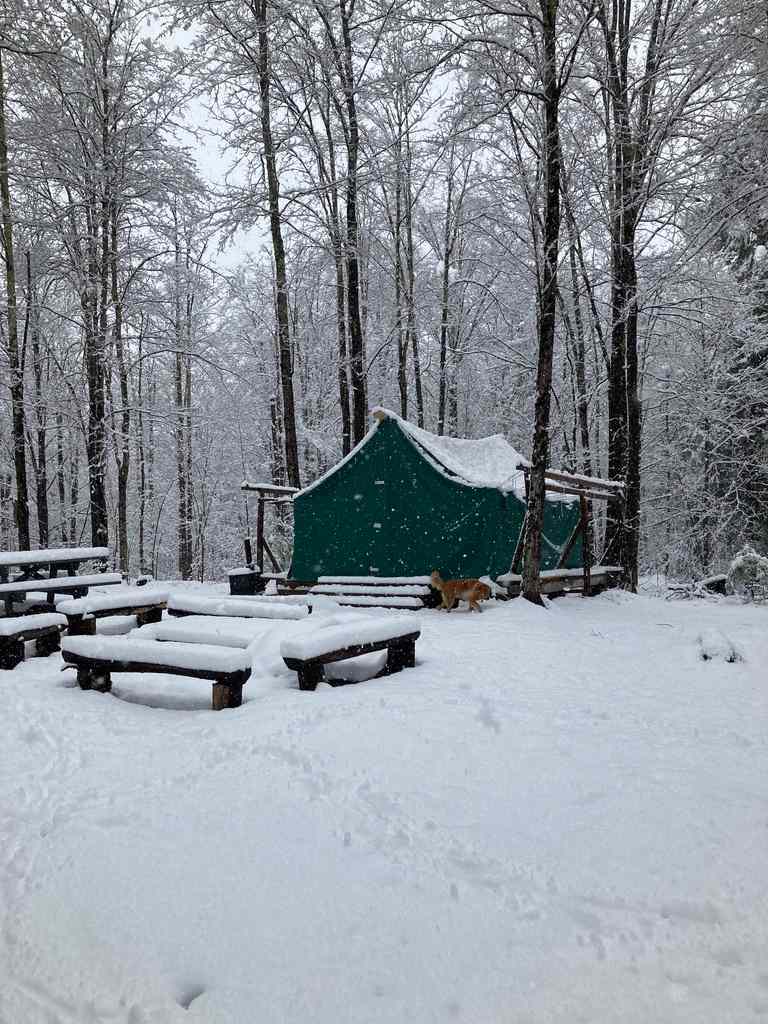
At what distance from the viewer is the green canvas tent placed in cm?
992

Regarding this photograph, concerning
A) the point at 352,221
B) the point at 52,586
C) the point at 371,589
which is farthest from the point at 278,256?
the point at 52,586

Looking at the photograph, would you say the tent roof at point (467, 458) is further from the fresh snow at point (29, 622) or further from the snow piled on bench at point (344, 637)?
the fresh snow at point (29, 622)

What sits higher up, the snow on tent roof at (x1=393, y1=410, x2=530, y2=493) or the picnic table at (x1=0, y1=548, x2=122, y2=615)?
the snow on tent roof at (x1=393, y1=410, x2=530, y2=493)

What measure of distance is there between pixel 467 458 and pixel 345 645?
7240mm

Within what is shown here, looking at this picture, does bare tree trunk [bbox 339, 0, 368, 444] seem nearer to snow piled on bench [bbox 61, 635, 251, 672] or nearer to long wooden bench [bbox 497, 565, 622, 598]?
long wooden bench [bbox 497, 565, 622, 598]

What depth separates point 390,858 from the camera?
2.55 meters

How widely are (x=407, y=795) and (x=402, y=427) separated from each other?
797cm

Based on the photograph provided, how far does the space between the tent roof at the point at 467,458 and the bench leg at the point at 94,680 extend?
5746 millimetres

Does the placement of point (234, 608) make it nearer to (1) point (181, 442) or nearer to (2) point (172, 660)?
(2) point (172, 660)

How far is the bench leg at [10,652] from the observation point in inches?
233

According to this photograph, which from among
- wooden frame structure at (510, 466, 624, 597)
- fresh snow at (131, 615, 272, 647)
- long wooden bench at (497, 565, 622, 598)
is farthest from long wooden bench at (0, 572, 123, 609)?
wooden frame structure at (510, 466, 624, 597)

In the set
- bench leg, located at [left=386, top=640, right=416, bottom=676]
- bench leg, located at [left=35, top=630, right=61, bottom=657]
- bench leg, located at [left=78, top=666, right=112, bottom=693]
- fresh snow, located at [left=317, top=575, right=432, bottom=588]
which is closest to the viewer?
bench leg, located at [left=78, top=666, right=112, bottom=693]

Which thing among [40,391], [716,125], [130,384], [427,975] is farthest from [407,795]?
[130,384]

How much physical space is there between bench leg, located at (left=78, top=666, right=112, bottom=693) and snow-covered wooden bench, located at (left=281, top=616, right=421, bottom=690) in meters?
1.59
